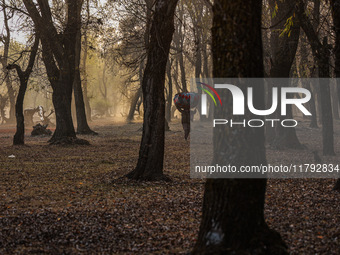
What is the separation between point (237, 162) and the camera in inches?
188

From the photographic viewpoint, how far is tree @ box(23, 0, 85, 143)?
20141mm

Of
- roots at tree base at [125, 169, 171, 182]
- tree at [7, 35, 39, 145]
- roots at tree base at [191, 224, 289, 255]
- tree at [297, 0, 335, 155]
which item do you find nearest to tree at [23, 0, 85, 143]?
tree at [7, 35, 39, 145]

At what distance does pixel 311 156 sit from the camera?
53.9 feet

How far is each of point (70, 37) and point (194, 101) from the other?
22.9 feet

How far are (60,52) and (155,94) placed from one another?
11.5m

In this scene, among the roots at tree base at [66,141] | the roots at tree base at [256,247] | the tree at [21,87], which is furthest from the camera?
the roots at tree base at [66,141]

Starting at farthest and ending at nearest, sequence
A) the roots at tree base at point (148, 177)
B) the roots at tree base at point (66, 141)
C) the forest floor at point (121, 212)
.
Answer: the roots at tree base at point (66, 141) → the roots at tree base at point (148, 177) → the forest floor at point (121, 212)

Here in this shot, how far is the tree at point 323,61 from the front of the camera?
12.4 m

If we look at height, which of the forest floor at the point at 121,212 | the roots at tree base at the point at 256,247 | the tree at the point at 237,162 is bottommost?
the forest floor at the point at 121,212

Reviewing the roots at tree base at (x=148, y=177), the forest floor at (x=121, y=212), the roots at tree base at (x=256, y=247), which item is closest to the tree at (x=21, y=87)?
the forest floor at (x=121, y=212)

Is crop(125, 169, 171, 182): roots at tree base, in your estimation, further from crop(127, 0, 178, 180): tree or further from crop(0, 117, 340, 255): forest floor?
crop(0, 117, 340, 255): forest floor

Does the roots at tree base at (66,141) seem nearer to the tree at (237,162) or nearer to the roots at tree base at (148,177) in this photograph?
the roots at tree base at (148,177)

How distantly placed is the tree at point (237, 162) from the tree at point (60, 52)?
16759 mm

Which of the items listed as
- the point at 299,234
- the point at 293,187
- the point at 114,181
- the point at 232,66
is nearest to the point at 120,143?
the point at 114,181
